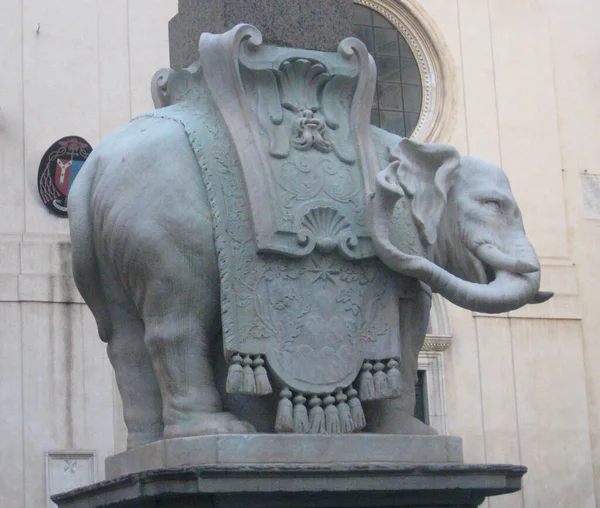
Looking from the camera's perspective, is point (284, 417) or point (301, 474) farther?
point (284, 417)

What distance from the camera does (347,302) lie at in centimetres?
439

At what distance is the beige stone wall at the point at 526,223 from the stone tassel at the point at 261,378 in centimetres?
1103

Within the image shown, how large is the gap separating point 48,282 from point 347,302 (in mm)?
11356

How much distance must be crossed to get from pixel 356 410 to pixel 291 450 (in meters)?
0.25

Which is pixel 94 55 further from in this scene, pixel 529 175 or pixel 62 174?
pixel 529 175

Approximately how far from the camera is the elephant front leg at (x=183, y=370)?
169 inches

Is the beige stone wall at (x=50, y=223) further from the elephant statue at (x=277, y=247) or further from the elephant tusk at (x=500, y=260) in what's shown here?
the elephant tusk at (x=500, y=260)

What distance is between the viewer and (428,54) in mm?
17766

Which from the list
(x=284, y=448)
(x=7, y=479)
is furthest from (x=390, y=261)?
(x=7, y=479)

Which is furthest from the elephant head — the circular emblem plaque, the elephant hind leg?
the circular emblem plaque

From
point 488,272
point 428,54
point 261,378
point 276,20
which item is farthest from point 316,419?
point 428,54

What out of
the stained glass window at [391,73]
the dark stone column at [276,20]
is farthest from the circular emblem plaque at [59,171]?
the dark stone column at [276,20]

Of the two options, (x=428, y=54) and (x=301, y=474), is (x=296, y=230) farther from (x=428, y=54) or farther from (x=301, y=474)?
(x=428, y=54)

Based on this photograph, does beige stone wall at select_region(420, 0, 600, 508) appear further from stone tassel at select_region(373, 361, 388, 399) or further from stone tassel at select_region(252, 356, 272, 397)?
stone tassel at select_region(252, 356, 272, 397)
